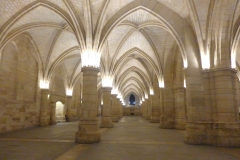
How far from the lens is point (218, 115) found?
309 inches

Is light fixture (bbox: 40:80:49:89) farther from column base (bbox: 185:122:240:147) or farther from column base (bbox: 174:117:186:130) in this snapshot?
column base (bbox: 185:122:240:147)

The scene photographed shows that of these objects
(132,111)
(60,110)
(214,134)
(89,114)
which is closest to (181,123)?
(214,134)

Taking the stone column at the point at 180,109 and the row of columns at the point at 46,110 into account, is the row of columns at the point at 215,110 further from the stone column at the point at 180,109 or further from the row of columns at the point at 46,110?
the row of columns at the point at 46,110

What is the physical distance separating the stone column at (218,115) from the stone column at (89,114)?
429 cm

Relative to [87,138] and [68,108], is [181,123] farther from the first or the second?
[68,108]

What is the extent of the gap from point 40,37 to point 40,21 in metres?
2.86

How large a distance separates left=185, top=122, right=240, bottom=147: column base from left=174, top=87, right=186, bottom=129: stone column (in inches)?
200

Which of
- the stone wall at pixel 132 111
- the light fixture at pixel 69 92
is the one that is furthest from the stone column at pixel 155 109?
the stone wall at pixel 132 111

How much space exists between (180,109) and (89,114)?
7583 millimetres

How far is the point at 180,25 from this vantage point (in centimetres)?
985

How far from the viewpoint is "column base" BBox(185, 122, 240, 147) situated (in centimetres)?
741

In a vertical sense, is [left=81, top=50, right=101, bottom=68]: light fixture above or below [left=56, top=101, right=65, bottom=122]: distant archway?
above

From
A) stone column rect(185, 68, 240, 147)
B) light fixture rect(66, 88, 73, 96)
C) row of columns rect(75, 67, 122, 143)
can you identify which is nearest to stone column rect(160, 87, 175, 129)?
stone column rect(185, 68, 240, 147)

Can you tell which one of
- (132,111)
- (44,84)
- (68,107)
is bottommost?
(132,111)
